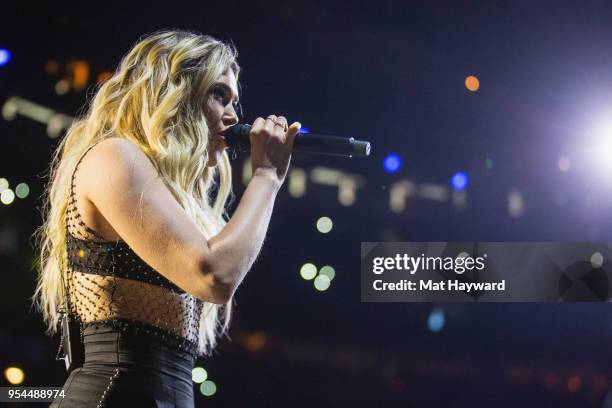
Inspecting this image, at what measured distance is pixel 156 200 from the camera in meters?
0.80

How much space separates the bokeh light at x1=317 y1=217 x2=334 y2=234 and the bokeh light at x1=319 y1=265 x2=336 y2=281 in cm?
13

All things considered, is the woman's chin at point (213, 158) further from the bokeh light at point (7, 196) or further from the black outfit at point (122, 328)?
the bokeh light at point (7, 196)

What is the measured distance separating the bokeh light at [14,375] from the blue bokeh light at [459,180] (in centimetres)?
170

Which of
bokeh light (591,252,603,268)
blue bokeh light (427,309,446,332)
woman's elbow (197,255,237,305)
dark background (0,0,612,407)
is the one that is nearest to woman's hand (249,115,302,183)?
woman's elbow (197,255,237,305)

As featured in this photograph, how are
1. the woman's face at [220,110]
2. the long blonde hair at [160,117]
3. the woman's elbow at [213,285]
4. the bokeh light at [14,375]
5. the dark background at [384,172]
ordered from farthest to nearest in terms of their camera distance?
the dark background at [384,172], the bokeh light at [14,375], the woman's face at [220,110], the long blonde hair at [160,117], the woman's elbow at [213,285]

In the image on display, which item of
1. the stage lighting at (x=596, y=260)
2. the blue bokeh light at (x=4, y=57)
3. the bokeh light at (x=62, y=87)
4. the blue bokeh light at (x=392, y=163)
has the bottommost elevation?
the stage lighting at (x=596, y=260)

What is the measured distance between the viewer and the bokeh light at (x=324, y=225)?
2.46 meters

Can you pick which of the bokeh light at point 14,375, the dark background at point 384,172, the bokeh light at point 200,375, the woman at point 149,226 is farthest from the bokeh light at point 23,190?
the woman at point 149,226

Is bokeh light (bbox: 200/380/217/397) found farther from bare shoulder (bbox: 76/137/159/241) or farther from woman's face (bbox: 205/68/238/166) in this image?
bare shoulder (bbox: 76/137/159/241)

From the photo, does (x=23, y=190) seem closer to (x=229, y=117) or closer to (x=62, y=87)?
(x=62, y=87)

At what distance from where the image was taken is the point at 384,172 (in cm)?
247

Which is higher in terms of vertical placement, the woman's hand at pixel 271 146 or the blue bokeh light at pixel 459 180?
the blue bokeh light at pixel 459 180

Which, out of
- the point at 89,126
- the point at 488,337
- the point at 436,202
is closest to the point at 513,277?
the point at 488,337

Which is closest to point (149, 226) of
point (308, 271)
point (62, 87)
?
point (308, 271)
